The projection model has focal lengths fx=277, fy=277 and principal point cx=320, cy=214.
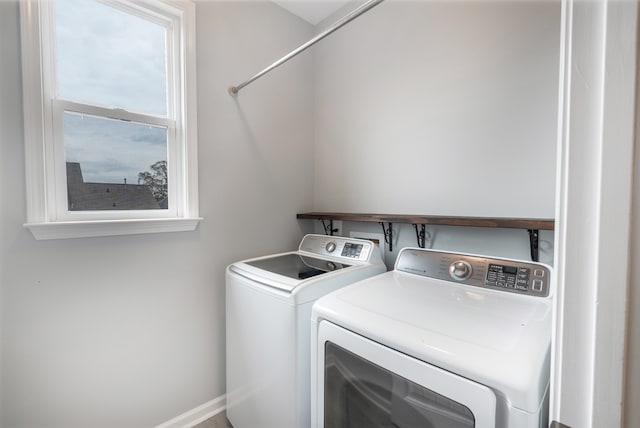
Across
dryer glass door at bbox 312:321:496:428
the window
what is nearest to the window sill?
the window

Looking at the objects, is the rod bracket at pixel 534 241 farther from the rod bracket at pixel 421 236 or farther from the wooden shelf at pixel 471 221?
the rod bracket at pixel 421 236

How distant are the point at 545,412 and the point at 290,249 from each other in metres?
1.68

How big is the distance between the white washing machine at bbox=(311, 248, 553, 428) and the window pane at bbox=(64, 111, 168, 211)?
1176 mm

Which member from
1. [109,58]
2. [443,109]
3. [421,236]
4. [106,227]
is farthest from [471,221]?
[109,58]

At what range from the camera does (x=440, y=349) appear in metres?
0.75

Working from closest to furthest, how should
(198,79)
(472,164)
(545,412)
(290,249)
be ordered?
(545,412)
(472,164)
(198,79)
(290,249)

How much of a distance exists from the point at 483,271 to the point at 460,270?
0.30 feet

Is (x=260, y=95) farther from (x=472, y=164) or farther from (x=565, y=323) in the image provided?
(x=565, y=323)

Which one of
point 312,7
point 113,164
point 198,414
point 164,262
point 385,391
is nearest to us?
point 385,391

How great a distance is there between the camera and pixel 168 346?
158cm

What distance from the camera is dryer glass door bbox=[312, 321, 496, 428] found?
0.69 metres

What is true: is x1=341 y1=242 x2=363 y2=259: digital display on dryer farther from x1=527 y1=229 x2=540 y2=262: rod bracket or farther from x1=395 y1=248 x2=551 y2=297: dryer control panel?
x1=527 y1=229 x2=540 y2=262: rod bracket

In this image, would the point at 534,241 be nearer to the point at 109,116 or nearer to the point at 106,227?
the point at 106,227

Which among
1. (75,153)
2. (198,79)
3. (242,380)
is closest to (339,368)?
(242,380)
